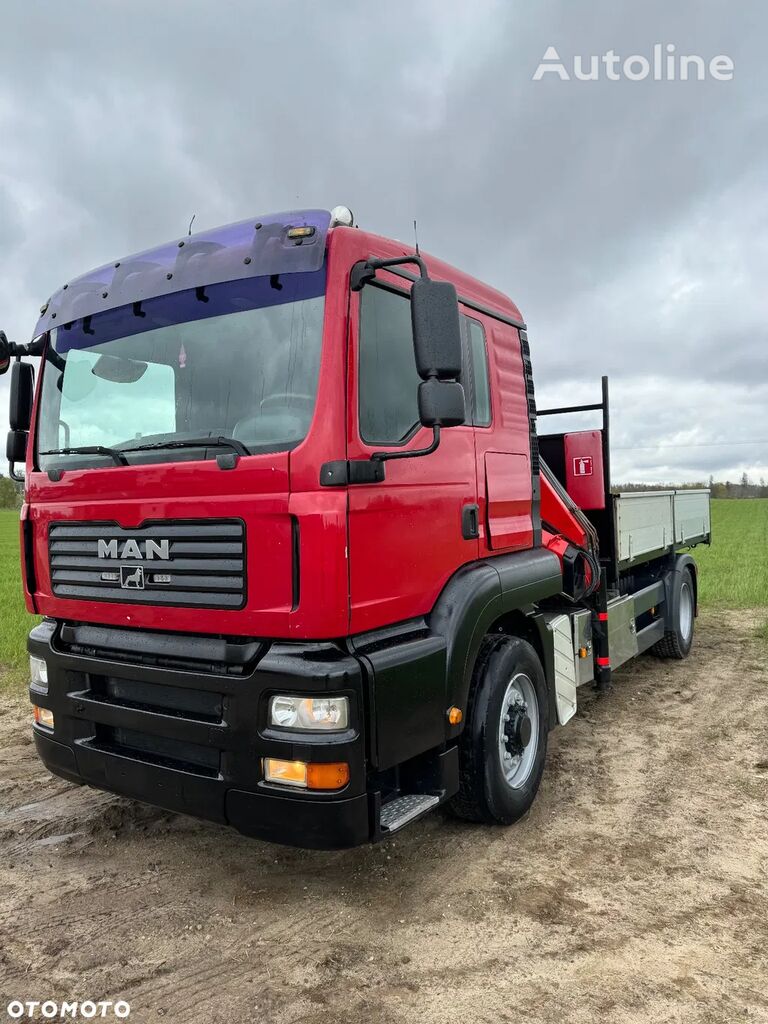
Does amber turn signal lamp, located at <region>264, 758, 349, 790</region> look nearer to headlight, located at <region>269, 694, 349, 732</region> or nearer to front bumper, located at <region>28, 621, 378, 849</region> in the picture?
front bumper, located at <region>28, 621, 378, 849</region>

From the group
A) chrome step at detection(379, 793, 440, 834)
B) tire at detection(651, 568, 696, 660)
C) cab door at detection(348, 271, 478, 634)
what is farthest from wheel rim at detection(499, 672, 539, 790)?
tire at detection(651, 568, 696, 660)

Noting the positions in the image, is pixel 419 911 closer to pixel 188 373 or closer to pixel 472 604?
pixel 472 604

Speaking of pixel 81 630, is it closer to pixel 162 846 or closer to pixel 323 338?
pixel 162 846

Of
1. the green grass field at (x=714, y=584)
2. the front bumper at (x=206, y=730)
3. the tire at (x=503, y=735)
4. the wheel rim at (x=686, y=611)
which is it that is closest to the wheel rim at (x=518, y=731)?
the tire at (x=503, y=735)

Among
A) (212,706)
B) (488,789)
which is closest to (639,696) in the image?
(488,789)

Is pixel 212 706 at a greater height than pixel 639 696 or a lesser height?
greater

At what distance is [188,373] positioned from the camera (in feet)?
10.2

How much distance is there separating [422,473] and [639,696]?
161 inches

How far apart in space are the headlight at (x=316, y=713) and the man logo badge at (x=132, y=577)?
33.2 inches

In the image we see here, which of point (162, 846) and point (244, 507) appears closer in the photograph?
point (244, 507)

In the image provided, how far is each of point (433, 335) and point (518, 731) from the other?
214 centimetres

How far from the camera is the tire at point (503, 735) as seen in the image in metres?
3.48

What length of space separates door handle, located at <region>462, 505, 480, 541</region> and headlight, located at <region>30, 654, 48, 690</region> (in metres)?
2.09

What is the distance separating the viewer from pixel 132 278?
3.34m
